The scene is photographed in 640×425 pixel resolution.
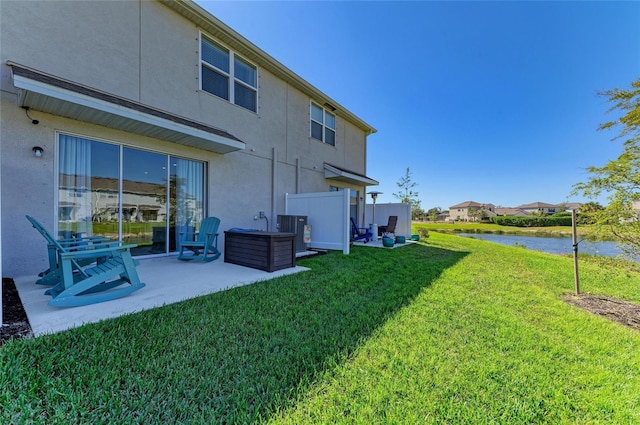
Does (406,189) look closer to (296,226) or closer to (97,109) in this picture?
(296,226)

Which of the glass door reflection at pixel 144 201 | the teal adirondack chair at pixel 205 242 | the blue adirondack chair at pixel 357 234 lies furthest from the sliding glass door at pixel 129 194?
the blue adirondack chair at pixel 357 234

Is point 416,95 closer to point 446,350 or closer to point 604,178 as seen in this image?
point 604,178

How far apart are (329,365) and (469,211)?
3348 inches

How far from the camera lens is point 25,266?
4.38 m

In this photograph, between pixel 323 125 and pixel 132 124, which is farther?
pixel 323 125

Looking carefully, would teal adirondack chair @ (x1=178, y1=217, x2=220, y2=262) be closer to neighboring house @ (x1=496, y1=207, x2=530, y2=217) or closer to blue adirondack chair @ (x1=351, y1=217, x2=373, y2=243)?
blue adirondack chair @ (x1=351, y1=217, x2=373, y2=243)

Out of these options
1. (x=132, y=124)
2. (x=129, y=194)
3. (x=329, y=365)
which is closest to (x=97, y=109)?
(x=132, y=124)

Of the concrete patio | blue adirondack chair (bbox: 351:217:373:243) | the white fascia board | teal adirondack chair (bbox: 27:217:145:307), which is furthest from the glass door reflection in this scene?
blue adirondack chair (bbox: 351:217:373:243)

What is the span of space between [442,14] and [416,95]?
5.35 metres

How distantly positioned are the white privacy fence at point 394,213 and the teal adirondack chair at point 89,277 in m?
11.8

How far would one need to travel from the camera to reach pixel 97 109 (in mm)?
4375

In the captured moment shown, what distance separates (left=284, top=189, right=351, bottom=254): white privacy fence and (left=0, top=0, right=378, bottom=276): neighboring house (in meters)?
1.07

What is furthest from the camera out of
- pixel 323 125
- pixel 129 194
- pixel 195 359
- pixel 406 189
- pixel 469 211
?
pixel 469 211

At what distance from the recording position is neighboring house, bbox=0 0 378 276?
4293mm
